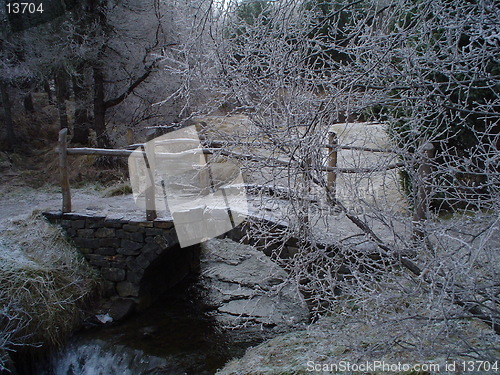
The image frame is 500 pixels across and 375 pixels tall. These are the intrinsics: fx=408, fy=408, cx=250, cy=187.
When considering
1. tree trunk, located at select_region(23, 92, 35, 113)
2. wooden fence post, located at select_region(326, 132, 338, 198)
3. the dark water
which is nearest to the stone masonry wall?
the dark water

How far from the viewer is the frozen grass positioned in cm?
502

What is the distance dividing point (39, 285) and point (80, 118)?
22.7 ft

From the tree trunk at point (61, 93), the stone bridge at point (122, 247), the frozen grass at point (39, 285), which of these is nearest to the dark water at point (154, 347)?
the frozen grass at point (39, 285)

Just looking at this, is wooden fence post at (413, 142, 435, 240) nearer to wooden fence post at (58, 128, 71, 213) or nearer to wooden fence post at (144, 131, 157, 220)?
wooden fence post at (144, 131, 157, 220)

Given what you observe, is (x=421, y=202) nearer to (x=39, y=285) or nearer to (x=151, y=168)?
(x=151, y=168)

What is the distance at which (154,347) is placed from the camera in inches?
210

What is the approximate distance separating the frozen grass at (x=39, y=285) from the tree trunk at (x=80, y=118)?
511cm

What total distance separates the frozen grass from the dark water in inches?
12.9

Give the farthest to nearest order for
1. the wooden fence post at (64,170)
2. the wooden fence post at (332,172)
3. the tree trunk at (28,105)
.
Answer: the tree trunk at (28,105) → the wooden fence post at (64,170) → the wooden fence post at (332,172)

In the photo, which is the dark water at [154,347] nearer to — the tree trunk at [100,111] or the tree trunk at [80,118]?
the tree trunk at [100,111]

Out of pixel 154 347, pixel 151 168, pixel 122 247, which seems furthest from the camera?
pixel 122 247

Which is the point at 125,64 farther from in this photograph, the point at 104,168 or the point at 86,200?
the point at 86,200

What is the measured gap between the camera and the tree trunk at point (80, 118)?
1088 centimetres

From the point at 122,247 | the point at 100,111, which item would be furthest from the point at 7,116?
the point at 122,247
